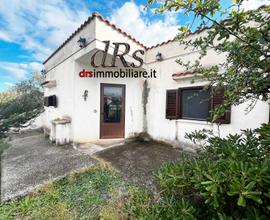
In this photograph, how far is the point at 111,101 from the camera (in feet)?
26.1

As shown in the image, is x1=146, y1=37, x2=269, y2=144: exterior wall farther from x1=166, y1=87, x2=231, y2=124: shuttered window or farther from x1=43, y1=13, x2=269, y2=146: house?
x1=166, y1=87, x2=231, y2=124: shuttered window

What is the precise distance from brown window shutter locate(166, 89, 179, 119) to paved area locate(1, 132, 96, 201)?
3716 mm

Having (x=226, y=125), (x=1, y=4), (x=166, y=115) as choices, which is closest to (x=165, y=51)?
(x=166, y=115)

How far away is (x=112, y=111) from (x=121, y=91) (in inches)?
42.8

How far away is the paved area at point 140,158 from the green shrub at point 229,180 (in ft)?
6.43

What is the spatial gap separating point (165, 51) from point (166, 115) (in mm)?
2875

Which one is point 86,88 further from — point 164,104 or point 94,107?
point 164,104

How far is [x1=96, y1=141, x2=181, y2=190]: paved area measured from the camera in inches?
168

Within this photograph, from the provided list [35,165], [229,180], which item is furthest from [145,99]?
[229,180]

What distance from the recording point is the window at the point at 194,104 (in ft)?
19.9

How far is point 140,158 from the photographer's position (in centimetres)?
557

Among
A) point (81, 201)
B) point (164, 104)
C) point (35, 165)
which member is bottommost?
point (81, 201)

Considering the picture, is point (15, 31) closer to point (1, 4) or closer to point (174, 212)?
point (1, 4)

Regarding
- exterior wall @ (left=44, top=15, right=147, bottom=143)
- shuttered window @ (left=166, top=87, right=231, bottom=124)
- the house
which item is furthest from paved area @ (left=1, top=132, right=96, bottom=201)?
shuttered window @ (left=166, top=87, right=231, bottom=124)
